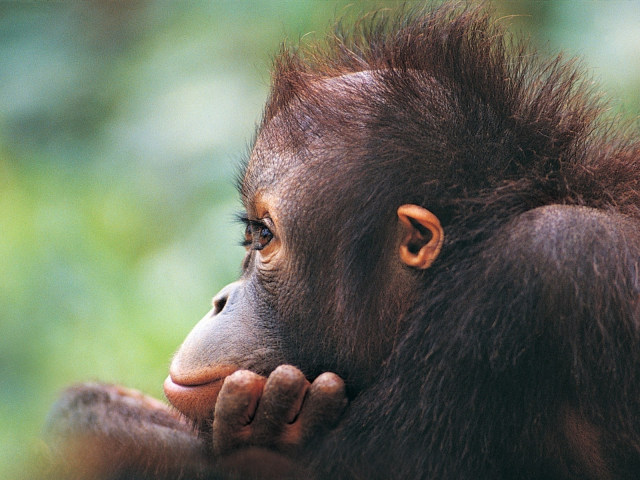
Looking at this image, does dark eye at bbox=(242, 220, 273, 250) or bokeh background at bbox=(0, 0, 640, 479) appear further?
bokeh background at bbox=(0, 0, 640, 479)

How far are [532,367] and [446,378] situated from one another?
224 millimetres

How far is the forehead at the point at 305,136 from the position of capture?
234 cm

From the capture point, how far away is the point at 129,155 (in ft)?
15.5

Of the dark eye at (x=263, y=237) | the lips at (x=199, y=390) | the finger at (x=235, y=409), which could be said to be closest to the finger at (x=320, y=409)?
the finger at (x=235, y=409)

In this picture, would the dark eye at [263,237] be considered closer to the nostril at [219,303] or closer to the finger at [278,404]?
the nostril at [219,303]

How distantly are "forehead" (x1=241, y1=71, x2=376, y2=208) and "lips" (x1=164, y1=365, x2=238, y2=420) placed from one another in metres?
0.61

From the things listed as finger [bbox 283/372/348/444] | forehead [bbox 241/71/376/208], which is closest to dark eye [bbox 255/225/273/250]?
forehead [bbox 241/71/376/208]

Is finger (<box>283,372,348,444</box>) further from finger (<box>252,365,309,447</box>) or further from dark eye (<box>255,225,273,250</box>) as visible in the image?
dark eye (<box>255,225,273,250</box>)

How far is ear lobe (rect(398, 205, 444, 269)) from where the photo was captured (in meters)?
2.13

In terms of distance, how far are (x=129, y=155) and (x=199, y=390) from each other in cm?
273

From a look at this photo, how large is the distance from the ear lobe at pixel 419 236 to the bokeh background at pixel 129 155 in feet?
6.14

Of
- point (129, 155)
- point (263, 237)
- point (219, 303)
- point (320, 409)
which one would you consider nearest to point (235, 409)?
point (320, 409)

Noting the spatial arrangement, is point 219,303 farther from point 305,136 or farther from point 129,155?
point 129,155

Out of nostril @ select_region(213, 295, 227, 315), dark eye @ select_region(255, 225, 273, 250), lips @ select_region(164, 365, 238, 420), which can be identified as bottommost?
lips @ select_region(164, 365, 238, 420)
